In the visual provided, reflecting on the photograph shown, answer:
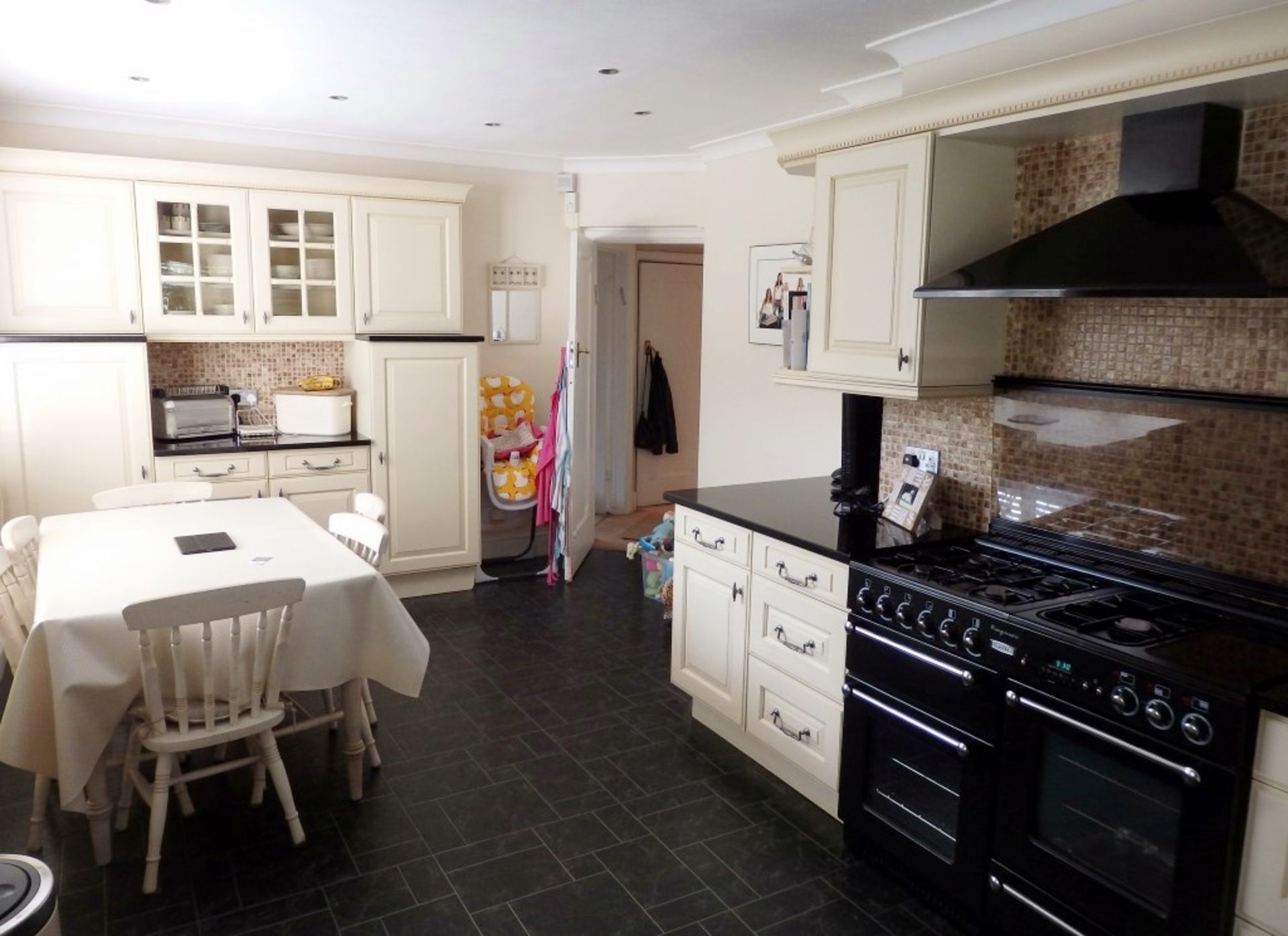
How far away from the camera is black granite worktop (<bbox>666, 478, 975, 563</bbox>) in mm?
2674

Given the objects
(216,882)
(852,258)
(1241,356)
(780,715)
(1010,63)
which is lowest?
(216,882)

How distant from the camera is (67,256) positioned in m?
4.12

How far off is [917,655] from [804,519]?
763 mm

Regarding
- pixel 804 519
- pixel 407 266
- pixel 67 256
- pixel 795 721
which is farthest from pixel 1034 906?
pixel 67 256

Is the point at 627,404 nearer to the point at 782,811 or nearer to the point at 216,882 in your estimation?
the point at 782,811

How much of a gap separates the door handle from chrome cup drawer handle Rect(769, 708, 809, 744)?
0.43 m

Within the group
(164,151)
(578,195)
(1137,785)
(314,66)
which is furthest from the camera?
(578,195)

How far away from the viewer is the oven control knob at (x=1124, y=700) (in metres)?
1.79

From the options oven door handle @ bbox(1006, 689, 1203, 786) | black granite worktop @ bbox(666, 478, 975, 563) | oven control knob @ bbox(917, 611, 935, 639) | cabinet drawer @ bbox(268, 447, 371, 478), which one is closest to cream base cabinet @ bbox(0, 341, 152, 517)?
cabinet drawer @ bbox(268, 447, 371, 478)

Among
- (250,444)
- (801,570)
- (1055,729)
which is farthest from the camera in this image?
(250,444)

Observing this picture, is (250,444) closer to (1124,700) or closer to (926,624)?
(926,624)

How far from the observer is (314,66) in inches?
Result: 135

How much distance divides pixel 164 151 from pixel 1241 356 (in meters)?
4.68

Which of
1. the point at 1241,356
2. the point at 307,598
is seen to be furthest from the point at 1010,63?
the point at 307,598
